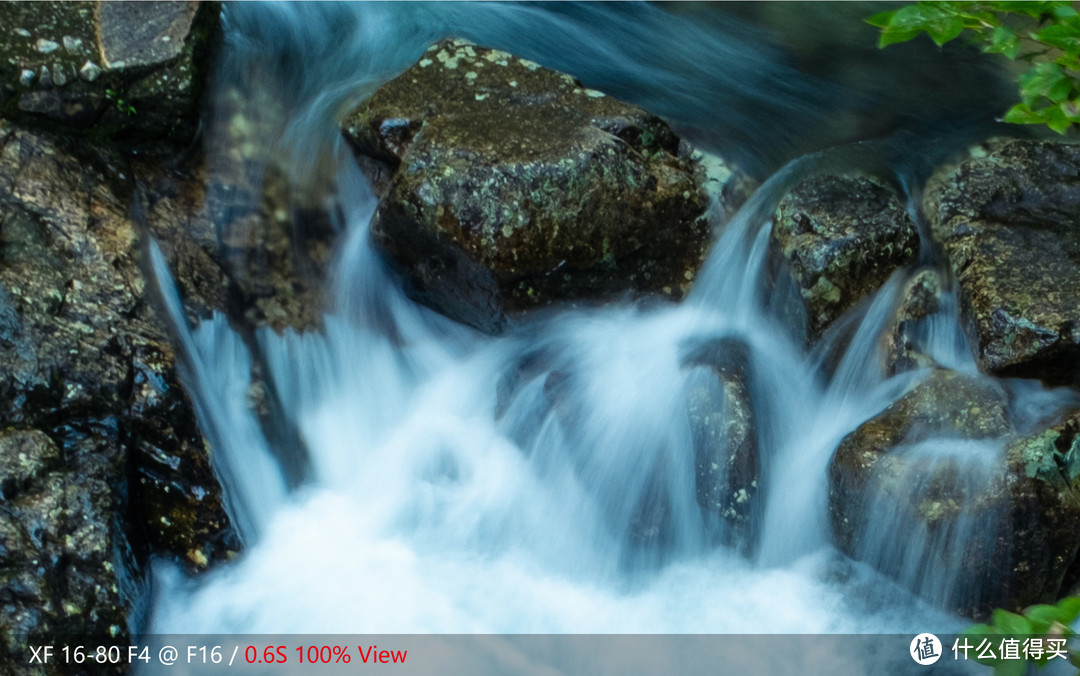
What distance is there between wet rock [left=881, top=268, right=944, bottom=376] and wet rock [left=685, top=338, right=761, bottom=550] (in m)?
0.63

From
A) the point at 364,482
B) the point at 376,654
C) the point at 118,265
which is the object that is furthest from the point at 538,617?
the point at 118,265

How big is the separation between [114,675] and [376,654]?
2.92 ft

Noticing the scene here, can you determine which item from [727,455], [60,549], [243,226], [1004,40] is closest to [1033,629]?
[1004,40]

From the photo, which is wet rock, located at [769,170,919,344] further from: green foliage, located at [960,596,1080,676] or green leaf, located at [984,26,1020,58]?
green foliage, located at [960,596,1080,676]

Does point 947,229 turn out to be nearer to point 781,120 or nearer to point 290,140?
point 781,120

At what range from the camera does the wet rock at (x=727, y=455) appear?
355 centimetres

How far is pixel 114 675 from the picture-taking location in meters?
3.00

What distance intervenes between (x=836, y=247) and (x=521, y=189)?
1.36m

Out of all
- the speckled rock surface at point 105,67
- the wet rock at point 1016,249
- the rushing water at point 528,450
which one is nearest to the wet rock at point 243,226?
the rushing water at point 528,450

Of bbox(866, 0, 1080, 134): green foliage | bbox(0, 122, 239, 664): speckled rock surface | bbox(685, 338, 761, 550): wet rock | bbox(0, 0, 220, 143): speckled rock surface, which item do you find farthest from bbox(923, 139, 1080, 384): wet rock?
bbox(0, 0, 220, 143): speckled rock surface

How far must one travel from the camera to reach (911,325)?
3.68m

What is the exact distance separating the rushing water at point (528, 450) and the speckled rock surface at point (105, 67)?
336mm

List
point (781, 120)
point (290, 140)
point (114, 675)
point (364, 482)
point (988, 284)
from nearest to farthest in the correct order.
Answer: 1. point (114, 675)
2. point (988, 284)
3. point (364, 482)
4. point (290, 140)
5. point (781, 120)

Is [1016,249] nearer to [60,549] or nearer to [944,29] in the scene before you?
[944,29]
